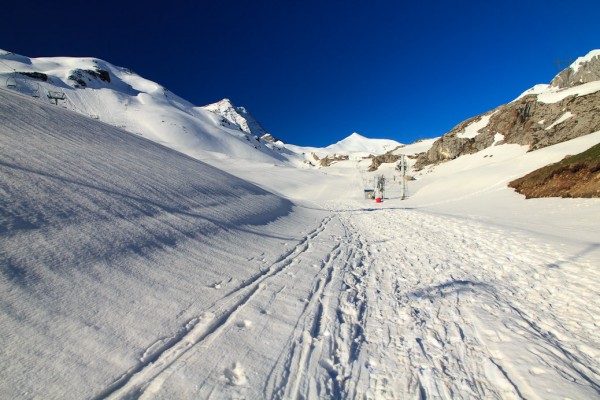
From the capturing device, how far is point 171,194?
865 cm

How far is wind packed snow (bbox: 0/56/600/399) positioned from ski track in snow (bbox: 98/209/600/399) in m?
0.02

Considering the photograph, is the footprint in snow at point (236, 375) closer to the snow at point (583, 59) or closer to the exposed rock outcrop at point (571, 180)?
A: the exposed rock outcrop at point (571, 180)

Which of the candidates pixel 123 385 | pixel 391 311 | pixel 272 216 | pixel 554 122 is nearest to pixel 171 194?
pixel 272 216

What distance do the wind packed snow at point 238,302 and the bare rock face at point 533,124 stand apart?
3069 centimetres

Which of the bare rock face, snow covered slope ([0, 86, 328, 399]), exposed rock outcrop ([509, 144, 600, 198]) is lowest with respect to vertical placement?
snow covered slope ([0, 86, 328, 399])

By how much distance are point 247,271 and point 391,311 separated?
119 inches

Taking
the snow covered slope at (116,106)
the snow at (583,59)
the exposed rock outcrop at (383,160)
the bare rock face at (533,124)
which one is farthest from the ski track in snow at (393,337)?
the snow at (583,59)

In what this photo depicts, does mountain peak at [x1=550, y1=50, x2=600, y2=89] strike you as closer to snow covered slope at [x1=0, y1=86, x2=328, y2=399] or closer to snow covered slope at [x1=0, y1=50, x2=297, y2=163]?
snow covered slope at [x1=0, y1=86, x2=328, y2=399]

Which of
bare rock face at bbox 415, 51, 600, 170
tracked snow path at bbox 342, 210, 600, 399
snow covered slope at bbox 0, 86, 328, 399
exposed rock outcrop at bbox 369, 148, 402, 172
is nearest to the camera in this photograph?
snow covered slope at bbox 0, 86, 328, 399

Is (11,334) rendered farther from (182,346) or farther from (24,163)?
(24,163)

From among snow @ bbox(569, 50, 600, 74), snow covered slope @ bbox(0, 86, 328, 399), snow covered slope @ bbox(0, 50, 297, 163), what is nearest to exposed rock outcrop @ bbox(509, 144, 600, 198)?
snow covered slope @ bbox(0, 86, 328, 399)

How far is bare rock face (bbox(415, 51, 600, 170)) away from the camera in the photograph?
95.5 feet

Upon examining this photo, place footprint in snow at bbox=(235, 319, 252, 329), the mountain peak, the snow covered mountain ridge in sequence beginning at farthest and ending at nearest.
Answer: the snow covered mountain ridge, the mountain peak, footprint in snow at bbox=(235, 319, 252, 329)

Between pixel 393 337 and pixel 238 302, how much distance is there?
8.05 feet
